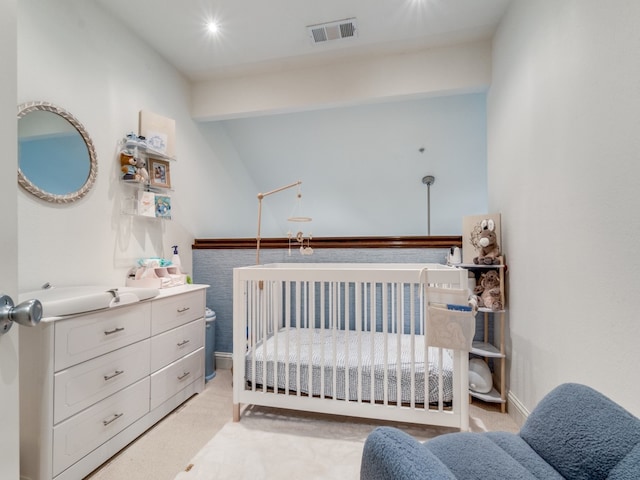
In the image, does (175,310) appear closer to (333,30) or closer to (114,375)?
(114,375)

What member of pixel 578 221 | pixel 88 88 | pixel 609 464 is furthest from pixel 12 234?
pixel 578 221

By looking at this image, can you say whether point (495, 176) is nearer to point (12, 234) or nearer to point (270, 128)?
point (270, 128)

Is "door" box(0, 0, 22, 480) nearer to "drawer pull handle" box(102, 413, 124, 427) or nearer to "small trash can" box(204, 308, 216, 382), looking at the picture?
"drawer pull handle" box(102, 413, 124, 427)

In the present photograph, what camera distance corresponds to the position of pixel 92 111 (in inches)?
74.6

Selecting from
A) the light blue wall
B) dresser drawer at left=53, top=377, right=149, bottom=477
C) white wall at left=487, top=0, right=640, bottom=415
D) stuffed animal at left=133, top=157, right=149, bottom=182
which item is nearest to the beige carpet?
dresser drawer at left=53, top=377, right=149, bottom=477

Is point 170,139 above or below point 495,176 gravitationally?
above

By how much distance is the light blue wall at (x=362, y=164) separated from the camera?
300 centimetres

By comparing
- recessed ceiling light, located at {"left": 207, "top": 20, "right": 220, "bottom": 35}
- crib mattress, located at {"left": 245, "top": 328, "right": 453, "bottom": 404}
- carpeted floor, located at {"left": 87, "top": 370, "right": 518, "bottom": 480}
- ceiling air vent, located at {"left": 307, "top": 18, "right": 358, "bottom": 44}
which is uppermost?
recessed ceiling light, located at {"left": 207, "top": 20, "right": 220, "bottom": 35}

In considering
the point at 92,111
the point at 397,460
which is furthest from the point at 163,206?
the point at 397,460

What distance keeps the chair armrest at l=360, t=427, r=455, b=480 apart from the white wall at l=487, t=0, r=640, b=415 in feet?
2.93

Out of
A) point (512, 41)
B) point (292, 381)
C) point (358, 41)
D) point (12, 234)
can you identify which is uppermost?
point (358, 41)

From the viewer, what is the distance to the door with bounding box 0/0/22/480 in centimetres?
63

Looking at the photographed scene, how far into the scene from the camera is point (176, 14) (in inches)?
79.5

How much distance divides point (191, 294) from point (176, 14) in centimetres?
193
